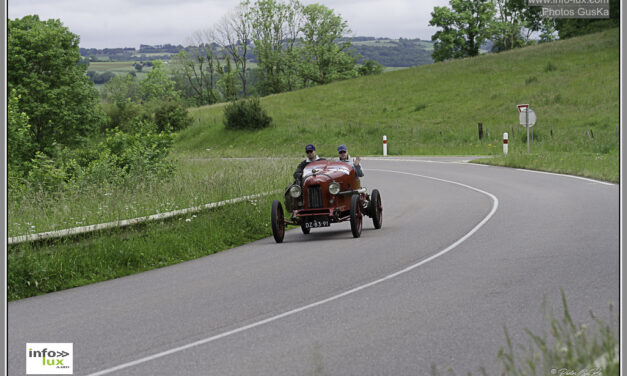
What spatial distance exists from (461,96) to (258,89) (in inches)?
1746

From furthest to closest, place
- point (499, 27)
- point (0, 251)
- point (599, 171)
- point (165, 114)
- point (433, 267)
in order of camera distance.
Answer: point (499, 27), point (165, 114), point (599, 171), point (433, 267), point (0, 251)

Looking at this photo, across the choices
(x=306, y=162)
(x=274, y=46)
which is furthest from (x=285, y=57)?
(x=306, y=162)

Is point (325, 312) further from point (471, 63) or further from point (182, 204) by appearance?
point (471, 63)

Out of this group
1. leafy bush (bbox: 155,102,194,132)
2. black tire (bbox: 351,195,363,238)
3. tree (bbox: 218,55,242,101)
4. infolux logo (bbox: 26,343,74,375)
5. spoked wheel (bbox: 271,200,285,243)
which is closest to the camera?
infolux logo (bbox: 26,343,74,375)

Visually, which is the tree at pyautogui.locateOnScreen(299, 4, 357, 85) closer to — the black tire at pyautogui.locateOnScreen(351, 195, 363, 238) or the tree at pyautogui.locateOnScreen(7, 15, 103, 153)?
the tree at pyautogui.locateOnScreen(7, 15, 103, 153)

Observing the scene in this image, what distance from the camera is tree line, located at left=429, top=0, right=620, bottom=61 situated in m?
98.4

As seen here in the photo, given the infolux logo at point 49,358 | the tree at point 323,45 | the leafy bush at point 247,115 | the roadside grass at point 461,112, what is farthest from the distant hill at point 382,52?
the infolux logo at point 49,358

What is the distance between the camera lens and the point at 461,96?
67.4 m

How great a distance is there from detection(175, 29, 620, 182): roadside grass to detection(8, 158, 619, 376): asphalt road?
1833cm

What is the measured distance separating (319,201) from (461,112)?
4800cm

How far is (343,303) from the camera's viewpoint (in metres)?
8.67

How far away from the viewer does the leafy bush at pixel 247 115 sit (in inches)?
2411

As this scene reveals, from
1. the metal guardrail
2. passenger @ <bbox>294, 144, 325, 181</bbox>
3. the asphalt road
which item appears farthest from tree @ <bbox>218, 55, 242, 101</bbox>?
the asphalt road

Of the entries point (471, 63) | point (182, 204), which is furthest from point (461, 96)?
point (182, 204)
